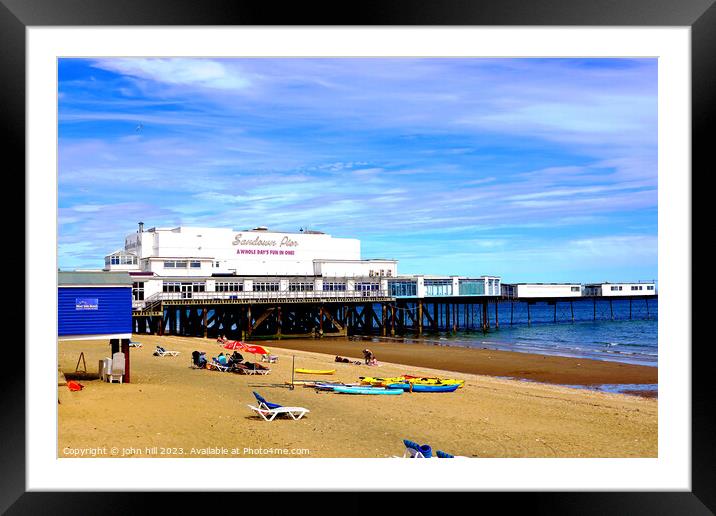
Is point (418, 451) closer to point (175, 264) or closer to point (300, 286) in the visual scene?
point (175, 264)

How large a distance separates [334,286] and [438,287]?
6.42 meters

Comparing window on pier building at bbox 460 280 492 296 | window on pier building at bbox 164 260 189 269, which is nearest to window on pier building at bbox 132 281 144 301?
window on pier building at bbox 164 260 189 269

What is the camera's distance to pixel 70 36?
5.19m

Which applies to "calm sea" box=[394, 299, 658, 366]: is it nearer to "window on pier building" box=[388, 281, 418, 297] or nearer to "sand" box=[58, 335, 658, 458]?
"window on pier building" box=[388, 281, 418, 297]

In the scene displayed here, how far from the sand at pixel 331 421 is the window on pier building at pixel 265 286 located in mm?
12101

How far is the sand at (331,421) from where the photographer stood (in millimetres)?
6539

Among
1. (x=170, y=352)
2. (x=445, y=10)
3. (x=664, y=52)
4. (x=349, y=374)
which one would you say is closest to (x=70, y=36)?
(x=445, y=10)

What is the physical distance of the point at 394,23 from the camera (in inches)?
182

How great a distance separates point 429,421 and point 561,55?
4747mm

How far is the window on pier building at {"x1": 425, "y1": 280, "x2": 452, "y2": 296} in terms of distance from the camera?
30.0m

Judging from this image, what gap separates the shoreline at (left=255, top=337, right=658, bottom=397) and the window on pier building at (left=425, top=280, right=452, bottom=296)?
26.3ft

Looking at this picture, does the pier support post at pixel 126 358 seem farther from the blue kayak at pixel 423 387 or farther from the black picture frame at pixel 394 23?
the black picture frame at pixel 394 23

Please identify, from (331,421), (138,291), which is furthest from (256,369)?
(138,291)

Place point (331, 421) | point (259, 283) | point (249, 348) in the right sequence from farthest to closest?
point (259, 283)
point (249, 348)
point (331, 421)
